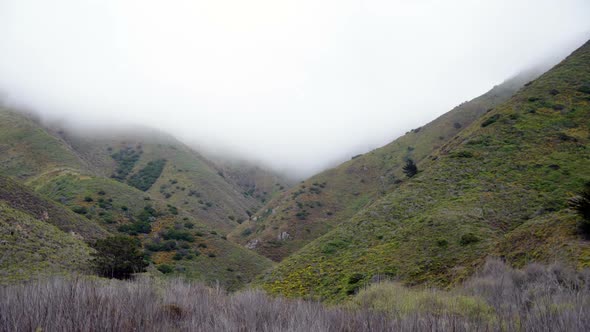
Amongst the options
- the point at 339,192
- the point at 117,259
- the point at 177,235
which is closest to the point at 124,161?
the point at 177,235

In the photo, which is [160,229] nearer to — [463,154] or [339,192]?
[339,192]

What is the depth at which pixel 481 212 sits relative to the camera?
68.0ft

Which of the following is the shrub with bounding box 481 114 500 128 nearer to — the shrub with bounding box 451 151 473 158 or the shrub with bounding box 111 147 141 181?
the shrub with bounding box 451 151 473 158

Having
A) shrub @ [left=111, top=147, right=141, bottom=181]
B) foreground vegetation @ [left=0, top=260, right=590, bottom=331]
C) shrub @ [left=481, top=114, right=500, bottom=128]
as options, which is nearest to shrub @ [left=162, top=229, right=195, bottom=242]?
shrub @ [left=111, top=147, right=141, bottom=181]

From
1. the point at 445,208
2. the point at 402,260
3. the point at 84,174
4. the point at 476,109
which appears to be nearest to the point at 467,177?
the point at 445,208

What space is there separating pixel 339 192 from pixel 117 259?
50249 millimetres

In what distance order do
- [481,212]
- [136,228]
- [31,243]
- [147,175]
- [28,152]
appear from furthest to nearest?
[147,175] → [28,152] → [136,228] → [481,212] → [31,243]

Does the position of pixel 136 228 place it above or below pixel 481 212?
above

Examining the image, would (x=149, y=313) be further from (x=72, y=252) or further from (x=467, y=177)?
(x=467, y=177)

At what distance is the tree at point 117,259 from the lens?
17188mm

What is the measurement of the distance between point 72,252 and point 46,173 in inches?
1795

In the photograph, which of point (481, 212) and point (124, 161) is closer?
point (481, 212)

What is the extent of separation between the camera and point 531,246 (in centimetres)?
1207

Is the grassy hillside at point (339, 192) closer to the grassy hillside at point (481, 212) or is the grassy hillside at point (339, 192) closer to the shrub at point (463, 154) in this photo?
the shrub at point (463, 154)
